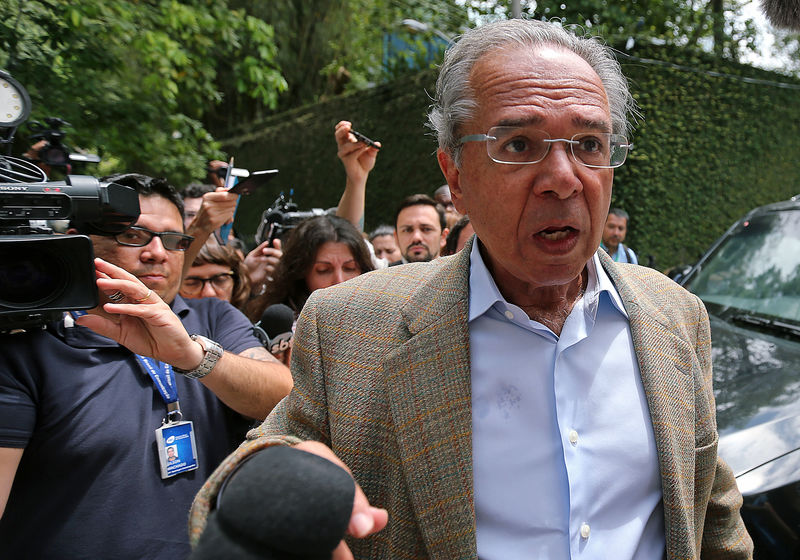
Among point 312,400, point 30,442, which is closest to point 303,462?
point 312,400

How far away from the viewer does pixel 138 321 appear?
1764 mm

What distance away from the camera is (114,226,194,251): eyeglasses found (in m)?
2.16

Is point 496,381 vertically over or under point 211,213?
over

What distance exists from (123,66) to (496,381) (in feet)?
18.1

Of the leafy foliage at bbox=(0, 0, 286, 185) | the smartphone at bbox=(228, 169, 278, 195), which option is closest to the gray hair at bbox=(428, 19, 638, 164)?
the smartphone at bbox=(228, 169, 278, 195)

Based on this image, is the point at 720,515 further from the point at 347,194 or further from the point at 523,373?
the point at 347,194

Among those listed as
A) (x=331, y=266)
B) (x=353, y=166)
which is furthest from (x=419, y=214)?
(x=331, y=266)

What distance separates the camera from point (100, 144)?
19.3 ft

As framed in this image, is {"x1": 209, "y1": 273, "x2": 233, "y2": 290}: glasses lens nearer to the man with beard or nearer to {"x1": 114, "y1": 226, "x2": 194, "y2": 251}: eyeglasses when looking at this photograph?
{"x1": 114, "y1": 226, "x2": 194, "y2": 251}: eyeglasses

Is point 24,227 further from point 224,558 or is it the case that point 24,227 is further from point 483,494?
point 483,494

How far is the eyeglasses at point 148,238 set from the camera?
7.09 ft

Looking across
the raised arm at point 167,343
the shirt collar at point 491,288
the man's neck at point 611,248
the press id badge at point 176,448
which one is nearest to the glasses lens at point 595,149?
the shirt collar at point 491,288

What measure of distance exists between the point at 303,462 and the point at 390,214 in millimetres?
11469

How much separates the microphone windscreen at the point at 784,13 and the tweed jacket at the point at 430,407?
1.68 metres
